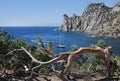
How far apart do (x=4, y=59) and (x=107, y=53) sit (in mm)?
8695

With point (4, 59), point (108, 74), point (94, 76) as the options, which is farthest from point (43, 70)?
point (108, 74)

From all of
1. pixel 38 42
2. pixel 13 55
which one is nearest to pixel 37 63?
pixel 13 55

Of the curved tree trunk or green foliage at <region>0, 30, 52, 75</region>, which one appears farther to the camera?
green foliage at <region>0, 30, 52, 75</region>

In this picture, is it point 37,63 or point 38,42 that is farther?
point 38,42

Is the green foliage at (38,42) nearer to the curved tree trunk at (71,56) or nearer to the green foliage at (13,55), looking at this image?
the green foliage at (13,55)

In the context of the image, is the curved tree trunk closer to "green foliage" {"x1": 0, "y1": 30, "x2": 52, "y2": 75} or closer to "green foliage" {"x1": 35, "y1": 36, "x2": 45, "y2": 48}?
"green foliage" {"x1": 0, "y1": 30, "x2": 52, "y2": 75}

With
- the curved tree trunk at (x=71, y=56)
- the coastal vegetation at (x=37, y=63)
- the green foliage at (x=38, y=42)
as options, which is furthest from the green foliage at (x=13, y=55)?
the curved tree trunk at (x=71, y=56)

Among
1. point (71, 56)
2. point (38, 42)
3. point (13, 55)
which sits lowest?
point (13, 55)

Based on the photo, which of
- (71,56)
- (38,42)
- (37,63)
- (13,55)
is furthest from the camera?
(38,42)

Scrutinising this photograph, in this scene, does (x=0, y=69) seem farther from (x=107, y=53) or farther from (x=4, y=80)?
(x=107, y=53)

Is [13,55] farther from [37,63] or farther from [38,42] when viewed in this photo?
[37,63]

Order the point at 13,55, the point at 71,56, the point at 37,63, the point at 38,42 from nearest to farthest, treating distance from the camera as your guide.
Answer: the point at 71,56, the point at 37,63, the point at 13,55, the point at 38,42

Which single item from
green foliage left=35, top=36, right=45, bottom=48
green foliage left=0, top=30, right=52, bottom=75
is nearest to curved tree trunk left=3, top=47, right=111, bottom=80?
green foliage left=0, top=30, right=52, bottom=75

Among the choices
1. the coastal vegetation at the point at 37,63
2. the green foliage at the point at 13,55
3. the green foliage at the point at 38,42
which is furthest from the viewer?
the green foliage at the point at 38,42
